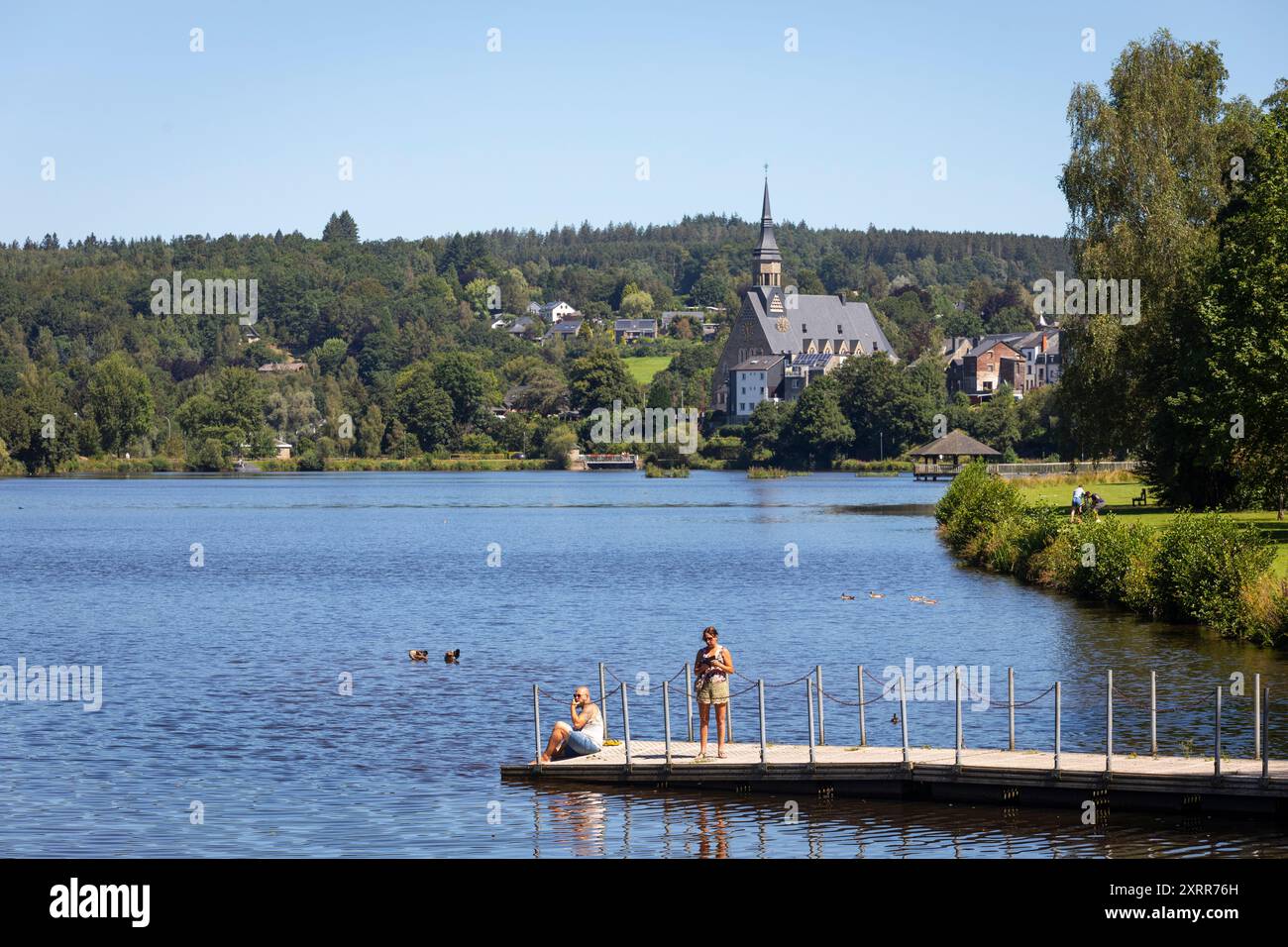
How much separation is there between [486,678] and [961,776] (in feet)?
60.6

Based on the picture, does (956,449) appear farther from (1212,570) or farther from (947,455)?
(1212,570)

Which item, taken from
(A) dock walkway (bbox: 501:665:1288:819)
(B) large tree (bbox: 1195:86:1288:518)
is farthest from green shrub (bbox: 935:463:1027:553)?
(A) dock walkway (bbox: 501:665:1288:819)

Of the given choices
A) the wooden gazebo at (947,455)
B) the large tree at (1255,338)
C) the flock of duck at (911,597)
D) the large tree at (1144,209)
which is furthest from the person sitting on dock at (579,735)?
the wooden gazebo at (947,455)

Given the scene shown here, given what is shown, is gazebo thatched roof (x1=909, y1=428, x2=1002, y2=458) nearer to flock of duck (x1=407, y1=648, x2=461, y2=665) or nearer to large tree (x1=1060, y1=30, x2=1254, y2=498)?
large tree (x1=1060, y1=30, x2=1254, y2=498)

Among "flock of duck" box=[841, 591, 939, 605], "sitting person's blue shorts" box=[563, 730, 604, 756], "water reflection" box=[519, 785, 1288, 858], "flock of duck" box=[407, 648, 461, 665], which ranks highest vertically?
"sitting person's blue shorts" box=[563, 730, 604, 756]

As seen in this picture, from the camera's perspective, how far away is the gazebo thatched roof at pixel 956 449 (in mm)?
164000

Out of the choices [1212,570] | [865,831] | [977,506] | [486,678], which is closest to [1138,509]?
[977,506]

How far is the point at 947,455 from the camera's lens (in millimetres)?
165875

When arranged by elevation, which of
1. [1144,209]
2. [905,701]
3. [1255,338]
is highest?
[1144,209]

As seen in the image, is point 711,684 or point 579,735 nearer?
point 711,684

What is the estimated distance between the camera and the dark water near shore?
25.3 metres

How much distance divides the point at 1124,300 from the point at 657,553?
27.1 meters

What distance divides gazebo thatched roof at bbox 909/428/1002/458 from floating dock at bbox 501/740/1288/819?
138 m
